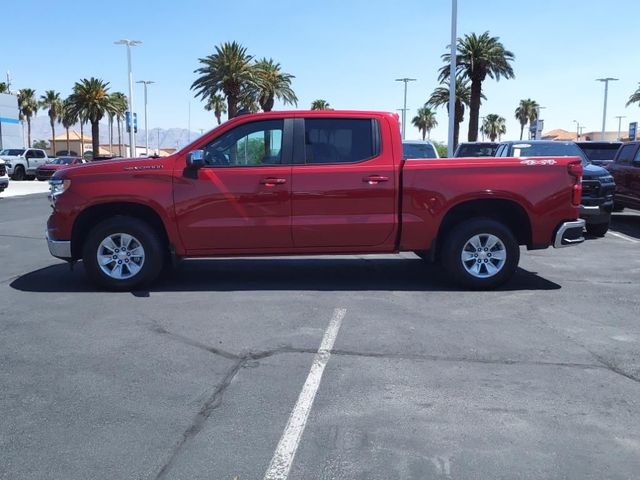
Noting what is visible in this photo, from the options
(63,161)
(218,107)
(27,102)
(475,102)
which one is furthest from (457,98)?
(27,102)

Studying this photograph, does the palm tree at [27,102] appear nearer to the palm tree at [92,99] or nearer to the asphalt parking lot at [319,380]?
the palm tree at [92,99]

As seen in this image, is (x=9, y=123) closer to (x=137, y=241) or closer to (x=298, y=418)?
(x=137, y=241)

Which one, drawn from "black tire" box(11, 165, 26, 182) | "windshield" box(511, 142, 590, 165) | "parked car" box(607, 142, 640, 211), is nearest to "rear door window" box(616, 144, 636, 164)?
"parked car" box(607, 142, 640, 211)

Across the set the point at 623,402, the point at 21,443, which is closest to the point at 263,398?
the point at 21,443

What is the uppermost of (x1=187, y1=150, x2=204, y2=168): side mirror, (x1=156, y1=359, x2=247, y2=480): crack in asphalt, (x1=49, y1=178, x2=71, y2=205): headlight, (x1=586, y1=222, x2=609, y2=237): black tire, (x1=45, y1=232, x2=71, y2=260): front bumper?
(x1=187, y1=150, x2=204, y2=168): side mirror

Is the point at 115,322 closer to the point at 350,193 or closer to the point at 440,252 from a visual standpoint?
the point at 350,193

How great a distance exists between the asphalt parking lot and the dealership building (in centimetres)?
4776

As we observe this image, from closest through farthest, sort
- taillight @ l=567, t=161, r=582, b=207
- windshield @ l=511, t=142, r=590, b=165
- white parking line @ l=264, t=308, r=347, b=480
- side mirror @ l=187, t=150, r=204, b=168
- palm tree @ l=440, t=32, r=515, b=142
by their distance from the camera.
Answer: white parking line @ l=264, t=308, r=347, b=480
side mirror @ l=187, t=150, r=204, b=168
taillight @ l=567, t=161, r=582, b=207
windshield @ l=511, t=142, r=590, b=165
palm tree @ l=440, t=32, r=515, b=142

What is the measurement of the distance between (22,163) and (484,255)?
37547 mm

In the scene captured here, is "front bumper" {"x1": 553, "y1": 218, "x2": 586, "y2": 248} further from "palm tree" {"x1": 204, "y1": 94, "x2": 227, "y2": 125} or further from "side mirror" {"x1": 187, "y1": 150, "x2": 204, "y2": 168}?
"palm tree" {"x1": 204, "y1": 94, "x2": 227, "y2": 125}

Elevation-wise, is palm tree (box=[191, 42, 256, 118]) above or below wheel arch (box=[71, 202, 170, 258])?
above

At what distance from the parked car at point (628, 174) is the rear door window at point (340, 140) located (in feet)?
27.3

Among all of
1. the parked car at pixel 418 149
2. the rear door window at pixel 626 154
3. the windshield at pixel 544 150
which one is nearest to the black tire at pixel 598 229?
the windshield at pixel 544 150

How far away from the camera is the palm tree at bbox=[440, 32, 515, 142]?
36844 millimetres
